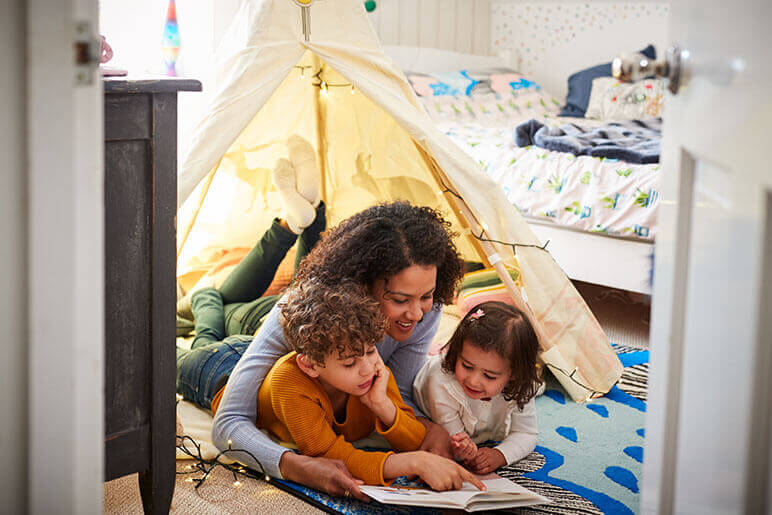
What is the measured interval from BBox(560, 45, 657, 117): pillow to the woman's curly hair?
267 cm

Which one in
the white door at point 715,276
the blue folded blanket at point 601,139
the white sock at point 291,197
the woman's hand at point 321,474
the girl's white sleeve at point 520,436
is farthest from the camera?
the blue folded blanket at point 601,139

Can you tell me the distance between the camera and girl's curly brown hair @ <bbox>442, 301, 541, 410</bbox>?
5.68 ft

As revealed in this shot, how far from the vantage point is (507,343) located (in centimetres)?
173

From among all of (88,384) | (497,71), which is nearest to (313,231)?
(88,384)

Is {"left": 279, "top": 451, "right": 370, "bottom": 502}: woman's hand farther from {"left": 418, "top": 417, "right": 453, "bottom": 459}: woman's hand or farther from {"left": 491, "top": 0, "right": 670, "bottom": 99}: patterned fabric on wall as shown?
{"left": 491, "top": 0, "right": 670, "bottom": 99}: patterned fabric on wall

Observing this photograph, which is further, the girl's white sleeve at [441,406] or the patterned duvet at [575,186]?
the patterned duvet at [575,186]

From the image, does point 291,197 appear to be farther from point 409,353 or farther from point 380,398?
point 380,398

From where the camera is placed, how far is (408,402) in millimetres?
1872

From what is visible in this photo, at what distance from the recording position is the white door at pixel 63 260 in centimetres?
69

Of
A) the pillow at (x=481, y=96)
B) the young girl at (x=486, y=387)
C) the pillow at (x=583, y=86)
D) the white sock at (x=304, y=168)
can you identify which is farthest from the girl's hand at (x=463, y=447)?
the pillow at (x=583, y=86)

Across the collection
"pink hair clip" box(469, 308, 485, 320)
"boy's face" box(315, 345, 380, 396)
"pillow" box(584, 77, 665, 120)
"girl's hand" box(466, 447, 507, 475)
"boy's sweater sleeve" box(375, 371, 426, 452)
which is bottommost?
"girl's hand" box(466, 447, 507, 475)

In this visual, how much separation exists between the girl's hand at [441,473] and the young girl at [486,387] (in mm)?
105

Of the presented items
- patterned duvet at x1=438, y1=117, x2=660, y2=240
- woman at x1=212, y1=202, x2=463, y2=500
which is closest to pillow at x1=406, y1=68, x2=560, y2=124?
patterned duvet at x1=438, y1=117, x2=660, y2=240

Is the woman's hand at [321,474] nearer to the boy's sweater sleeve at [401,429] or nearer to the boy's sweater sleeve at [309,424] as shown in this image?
the boy's sweater sleeve at [309,424]
